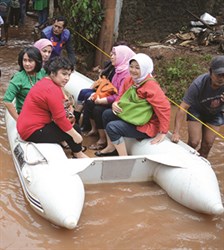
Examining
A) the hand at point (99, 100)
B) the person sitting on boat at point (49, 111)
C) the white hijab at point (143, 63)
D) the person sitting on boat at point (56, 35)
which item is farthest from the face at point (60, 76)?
the person sitting on boat at point (56, 35)

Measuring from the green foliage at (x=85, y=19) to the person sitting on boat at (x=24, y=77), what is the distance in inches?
127

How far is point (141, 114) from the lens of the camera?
14.6 ft

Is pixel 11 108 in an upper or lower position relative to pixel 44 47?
lower

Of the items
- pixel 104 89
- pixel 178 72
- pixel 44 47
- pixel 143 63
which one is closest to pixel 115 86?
pixel 104 89

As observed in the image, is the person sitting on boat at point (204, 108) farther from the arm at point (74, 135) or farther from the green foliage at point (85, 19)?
the green foliage at point (85, 19)

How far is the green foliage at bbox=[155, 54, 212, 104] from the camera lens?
6914 millimetres

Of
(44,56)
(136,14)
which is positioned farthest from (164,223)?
(136,14)

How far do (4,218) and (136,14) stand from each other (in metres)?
5.57

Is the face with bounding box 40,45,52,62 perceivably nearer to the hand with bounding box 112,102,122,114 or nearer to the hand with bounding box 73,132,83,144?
the hand with bounding box 112,102,122,114

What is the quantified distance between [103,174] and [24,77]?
4.61 feet

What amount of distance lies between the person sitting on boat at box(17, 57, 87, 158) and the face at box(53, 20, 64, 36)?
2006mm

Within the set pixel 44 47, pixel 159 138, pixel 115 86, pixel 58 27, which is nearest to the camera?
pixel 159 138

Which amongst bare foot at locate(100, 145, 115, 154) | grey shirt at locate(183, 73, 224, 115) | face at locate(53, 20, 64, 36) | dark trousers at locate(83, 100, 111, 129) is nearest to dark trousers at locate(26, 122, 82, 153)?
bare foot at locate(100, 145, 115, 154)

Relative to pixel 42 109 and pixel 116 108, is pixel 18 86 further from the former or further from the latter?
pixel 116 108
